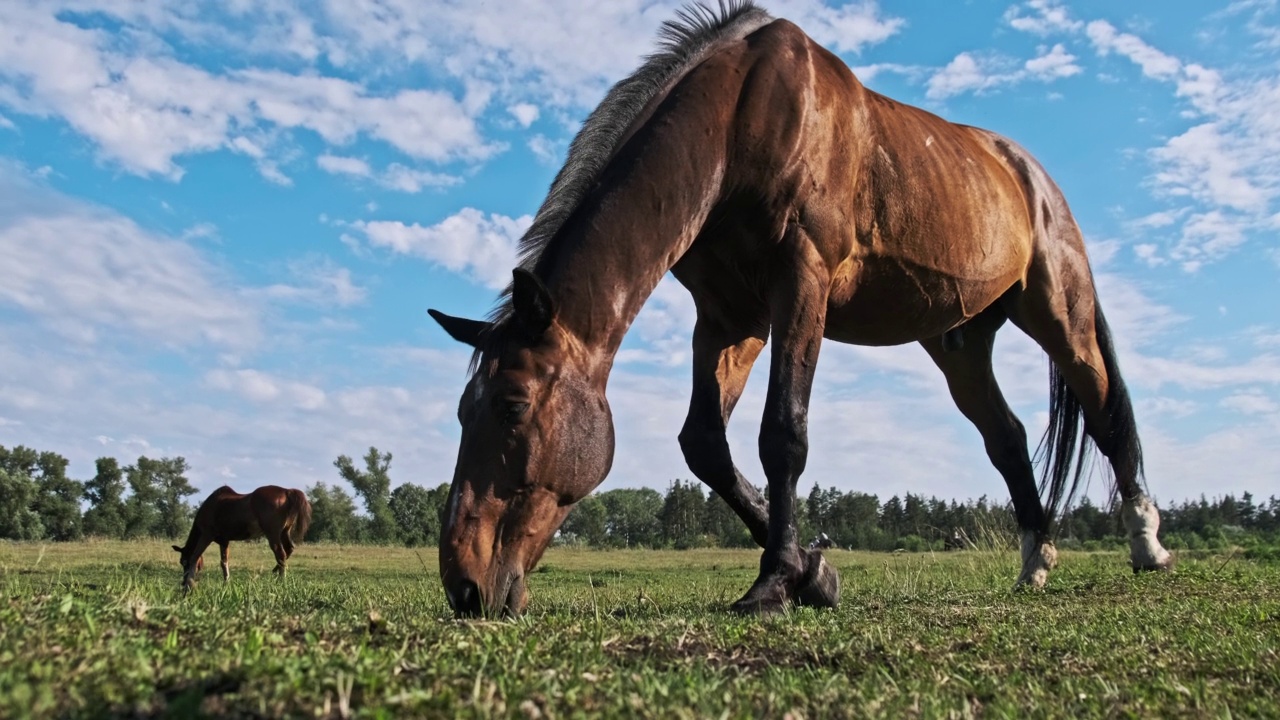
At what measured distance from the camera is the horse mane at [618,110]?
14.9 feet

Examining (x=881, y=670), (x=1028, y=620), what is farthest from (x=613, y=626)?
(x=1028, y=620)

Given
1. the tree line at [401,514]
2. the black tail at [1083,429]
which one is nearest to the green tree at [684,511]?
the tree line at [401,514]

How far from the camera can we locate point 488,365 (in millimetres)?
4152

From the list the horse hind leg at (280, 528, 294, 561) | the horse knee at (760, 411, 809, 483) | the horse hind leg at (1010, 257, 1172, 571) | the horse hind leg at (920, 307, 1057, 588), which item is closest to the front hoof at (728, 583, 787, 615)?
the horse knee at (760, 411, 809, 483)

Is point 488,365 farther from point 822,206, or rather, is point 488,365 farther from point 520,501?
point 822,206

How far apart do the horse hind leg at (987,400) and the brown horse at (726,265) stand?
90 centimetres

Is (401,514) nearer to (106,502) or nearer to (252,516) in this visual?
(106,502)

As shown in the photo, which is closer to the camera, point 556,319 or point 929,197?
point 556,319

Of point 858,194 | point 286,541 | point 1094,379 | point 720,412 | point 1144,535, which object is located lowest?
point 286,541

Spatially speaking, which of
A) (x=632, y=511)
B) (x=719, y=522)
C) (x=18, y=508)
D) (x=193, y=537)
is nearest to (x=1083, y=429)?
(x=193, y=537)

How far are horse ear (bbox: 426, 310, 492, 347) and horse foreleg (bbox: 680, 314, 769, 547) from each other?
4.74 feet

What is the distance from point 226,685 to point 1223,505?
43.6 metres

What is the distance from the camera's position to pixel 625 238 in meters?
4.42

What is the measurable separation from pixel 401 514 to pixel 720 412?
6559 centimetres
